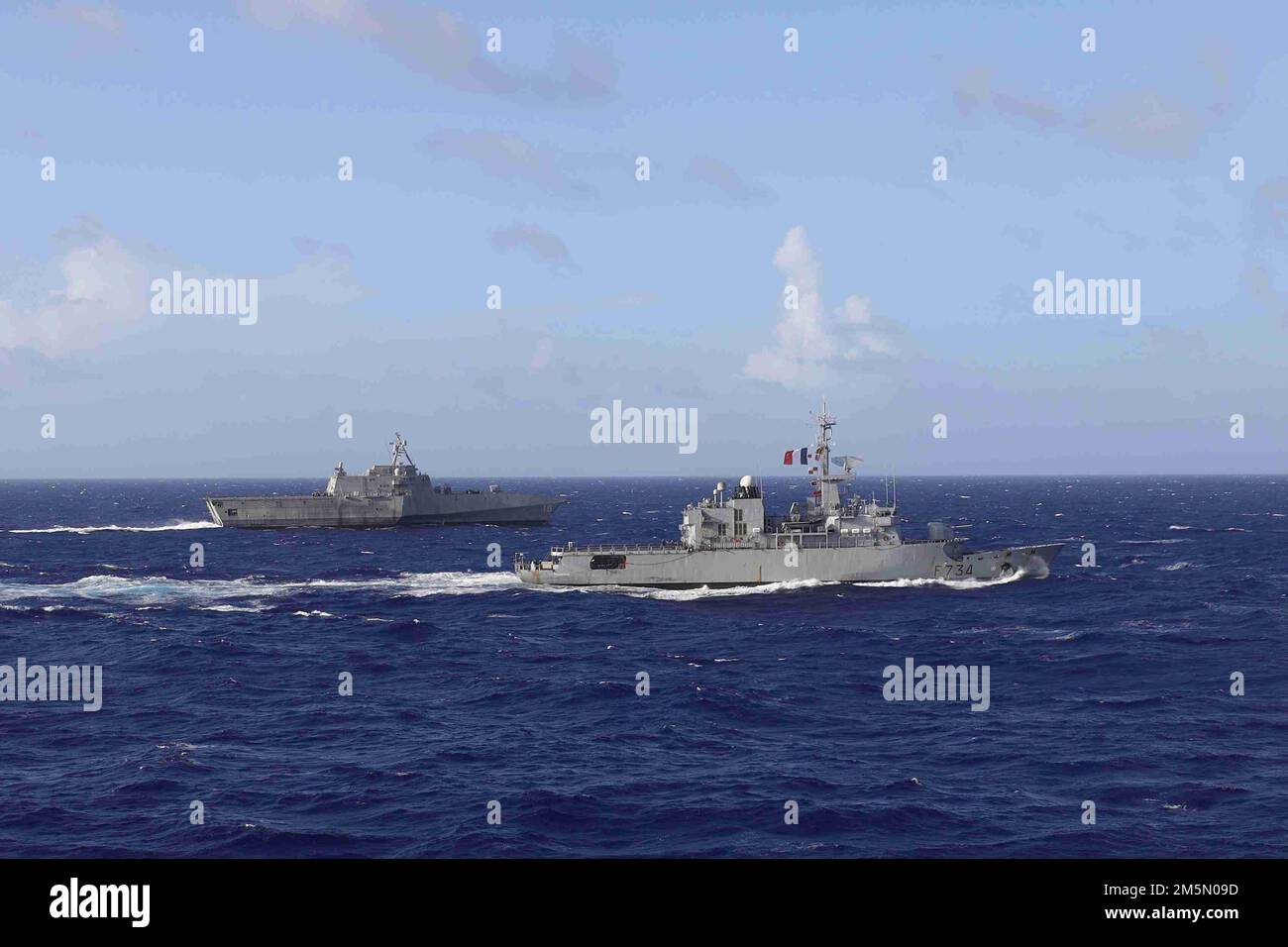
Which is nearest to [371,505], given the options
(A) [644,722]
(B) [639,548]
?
(B) [639,548]

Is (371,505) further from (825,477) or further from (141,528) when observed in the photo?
(825,477)

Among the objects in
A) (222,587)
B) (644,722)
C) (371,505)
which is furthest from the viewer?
(371,505)

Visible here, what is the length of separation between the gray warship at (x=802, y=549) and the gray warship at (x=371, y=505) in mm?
70761

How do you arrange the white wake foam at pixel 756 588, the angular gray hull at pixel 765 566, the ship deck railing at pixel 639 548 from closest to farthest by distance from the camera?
the white wake foam at pixel 756 588, the angular gray hull at pixel 765 566, the ship deck railing at pixel 639 548

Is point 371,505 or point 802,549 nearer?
point 802,549

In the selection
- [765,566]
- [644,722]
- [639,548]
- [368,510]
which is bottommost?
[644,722]

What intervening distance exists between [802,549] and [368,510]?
268 ft

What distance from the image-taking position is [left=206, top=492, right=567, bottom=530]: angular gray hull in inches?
5536

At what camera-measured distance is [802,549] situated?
242ft

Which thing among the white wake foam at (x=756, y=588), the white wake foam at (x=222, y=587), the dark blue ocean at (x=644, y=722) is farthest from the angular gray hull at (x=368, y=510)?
the white wake foam at (x=756, y=588)

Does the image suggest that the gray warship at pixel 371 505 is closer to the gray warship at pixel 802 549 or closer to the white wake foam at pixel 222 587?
the white wake foam at pixel 222 587

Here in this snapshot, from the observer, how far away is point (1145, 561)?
93750 millimetres

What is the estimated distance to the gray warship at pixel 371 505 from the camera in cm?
14062
